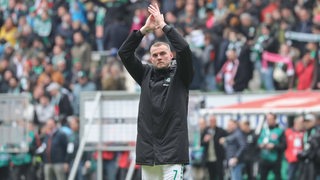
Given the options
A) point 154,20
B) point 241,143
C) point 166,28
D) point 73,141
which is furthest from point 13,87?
point 166,28

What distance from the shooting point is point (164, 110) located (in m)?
10.3

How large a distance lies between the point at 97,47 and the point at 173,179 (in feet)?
54.7

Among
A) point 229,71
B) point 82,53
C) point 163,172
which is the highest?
point 82,53

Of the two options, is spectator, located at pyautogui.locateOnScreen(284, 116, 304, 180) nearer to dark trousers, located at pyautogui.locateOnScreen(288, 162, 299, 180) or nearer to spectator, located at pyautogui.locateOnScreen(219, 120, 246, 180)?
dark trousers, located at pyautogui.locateOnScreen(288, 162, 299, 180)

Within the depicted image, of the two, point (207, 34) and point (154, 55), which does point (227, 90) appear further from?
point (154, 55)

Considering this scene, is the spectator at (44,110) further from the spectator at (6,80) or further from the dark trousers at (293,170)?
the dark trousers at (293,170)

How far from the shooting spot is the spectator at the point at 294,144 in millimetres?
19984

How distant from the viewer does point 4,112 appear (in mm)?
20766

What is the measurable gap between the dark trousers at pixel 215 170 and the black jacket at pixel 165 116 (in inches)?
435

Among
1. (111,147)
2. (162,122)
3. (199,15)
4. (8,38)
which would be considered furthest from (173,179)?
(8,38)

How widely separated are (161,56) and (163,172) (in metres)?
1.17

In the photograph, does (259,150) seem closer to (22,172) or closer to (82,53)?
(22,172)

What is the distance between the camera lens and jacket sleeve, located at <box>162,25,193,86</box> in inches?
398

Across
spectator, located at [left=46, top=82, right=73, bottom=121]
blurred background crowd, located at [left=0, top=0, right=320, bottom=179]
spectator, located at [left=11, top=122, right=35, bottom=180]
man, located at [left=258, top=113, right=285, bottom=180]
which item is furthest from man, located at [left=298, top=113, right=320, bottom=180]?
spectator, located at [left=11, top=122, right=35, bottom=180]
